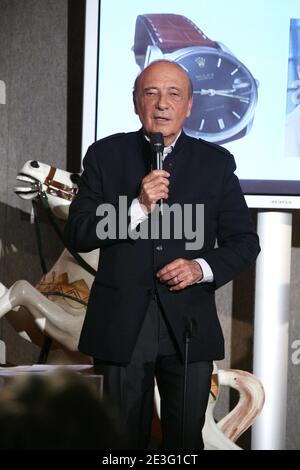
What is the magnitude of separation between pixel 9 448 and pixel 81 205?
1054 millimetres

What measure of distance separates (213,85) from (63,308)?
904 millimetres

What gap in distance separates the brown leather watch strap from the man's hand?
4.37 ft

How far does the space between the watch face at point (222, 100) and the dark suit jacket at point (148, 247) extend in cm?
106

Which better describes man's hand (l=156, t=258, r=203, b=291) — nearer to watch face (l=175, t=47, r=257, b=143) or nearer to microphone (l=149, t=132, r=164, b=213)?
microphone (l=149, t=132, r=164, b=213)

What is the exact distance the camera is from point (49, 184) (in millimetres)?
2533

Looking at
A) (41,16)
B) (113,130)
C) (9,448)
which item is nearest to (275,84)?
(113,130)

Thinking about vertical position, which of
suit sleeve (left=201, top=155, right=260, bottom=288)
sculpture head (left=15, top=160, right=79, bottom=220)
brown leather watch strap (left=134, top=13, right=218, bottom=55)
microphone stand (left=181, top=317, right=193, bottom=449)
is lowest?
microphone stand (left=181, top=317, right=193, bottom=449)

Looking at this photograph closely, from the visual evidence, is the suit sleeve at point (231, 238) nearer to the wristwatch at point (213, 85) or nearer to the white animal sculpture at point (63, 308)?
the white animal sculpture at point (63, 308)

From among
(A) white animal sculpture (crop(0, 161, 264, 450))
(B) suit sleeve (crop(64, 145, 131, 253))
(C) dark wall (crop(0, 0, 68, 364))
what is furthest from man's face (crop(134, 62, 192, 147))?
(C) dark wall (crop(0, 0, 68, 364))

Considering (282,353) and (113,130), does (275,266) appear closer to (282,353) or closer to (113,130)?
(282,353)

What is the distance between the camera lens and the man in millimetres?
1562

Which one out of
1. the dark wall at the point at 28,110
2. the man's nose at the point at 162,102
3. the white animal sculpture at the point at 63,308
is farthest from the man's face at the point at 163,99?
the dark wall at the point at 28,110

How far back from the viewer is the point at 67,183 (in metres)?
2.56

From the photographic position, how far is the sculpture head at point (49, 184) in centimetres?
253
